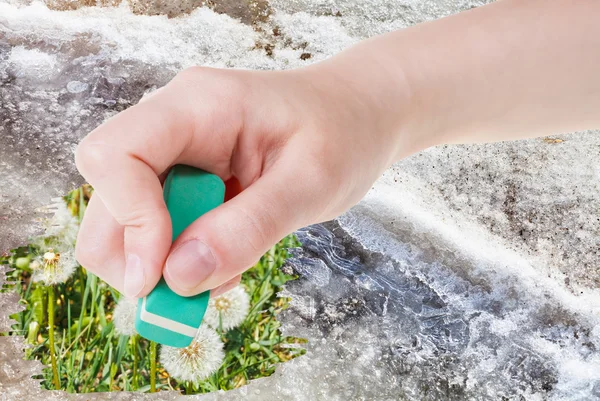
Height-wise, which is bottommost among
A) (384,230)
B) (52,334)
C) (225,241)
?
(52,334)

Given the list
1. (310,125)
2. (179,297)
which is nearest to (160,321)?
(179,297)

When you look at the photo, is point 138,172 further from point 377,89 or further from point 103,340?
point 103,340

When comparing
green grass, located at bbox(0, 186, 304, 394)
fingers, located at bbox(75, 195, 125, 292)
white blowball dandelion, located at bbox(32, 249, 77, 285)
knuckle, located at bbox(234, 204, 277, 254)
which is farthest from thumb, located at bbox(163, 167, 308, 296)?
white blowball dandelion, located at bbox(32, 249, 77, 285)

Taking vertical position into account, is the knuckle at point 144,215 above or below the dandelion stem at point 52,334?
above

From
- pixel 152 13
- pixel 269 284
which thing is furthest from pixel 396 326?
pixel 152 13

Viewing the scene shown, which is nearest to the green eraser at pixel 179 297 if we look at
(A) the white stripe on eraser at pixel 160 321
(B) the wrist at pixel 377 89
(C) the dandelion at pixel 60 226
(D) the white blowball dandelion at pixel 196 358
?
(A) the white stripe on eraser at pixel 160 321

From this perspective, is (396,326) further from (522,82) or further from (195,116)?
(195,116)

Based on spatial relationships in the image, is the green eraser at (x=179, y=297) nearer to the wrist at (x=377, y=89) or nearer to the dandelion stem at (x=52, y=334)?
the wrist at (x=377, y=89)
